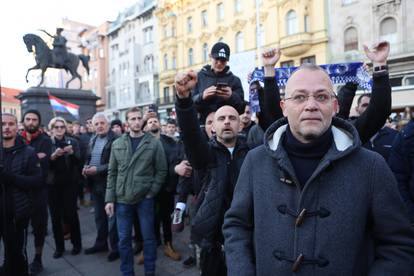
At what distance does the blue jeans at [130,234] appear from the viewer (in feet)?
14.0

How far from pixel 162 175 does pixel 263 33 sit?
28.9m

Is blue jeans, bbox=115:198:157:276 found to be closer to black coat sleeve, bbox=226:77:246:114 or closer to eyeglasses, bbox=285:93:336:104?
black coat sleeve, bbox=226:77:246:114

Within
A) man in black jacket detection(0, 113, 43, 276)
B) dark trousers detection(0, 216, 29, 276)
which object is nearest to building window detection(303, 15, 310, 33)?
man in black jacket detection(0, 113, 43, 276)

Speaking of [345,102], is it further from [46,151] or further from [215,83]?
[46,151]

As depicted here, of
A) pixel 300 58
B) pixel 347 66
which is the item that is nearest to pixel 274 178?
pixel 347 66

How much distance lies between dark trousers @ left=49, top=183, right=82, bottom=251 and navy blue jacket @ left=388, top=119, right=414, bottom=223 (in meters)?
4.75

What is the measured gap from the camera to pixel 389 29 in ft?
77.3

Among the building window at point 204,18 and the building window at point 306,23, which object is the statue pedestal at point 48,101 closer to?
the building window at point 306,23

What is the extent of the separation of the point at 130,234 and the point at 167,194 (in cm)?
137

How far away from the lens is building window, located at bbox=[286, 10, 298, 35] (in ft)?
92.9

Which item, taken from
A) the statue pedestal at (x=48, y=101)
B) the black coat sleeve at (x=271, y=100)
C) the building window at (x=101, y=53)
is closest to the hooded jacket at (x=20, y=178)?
the black coat sleeve at (x=271, y=100)

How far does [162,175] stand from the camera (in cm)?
457

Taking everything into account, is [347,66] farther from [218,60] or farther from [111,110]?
[111,110]

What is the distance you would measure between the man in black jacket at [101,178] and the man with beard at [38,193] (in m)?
0.66
